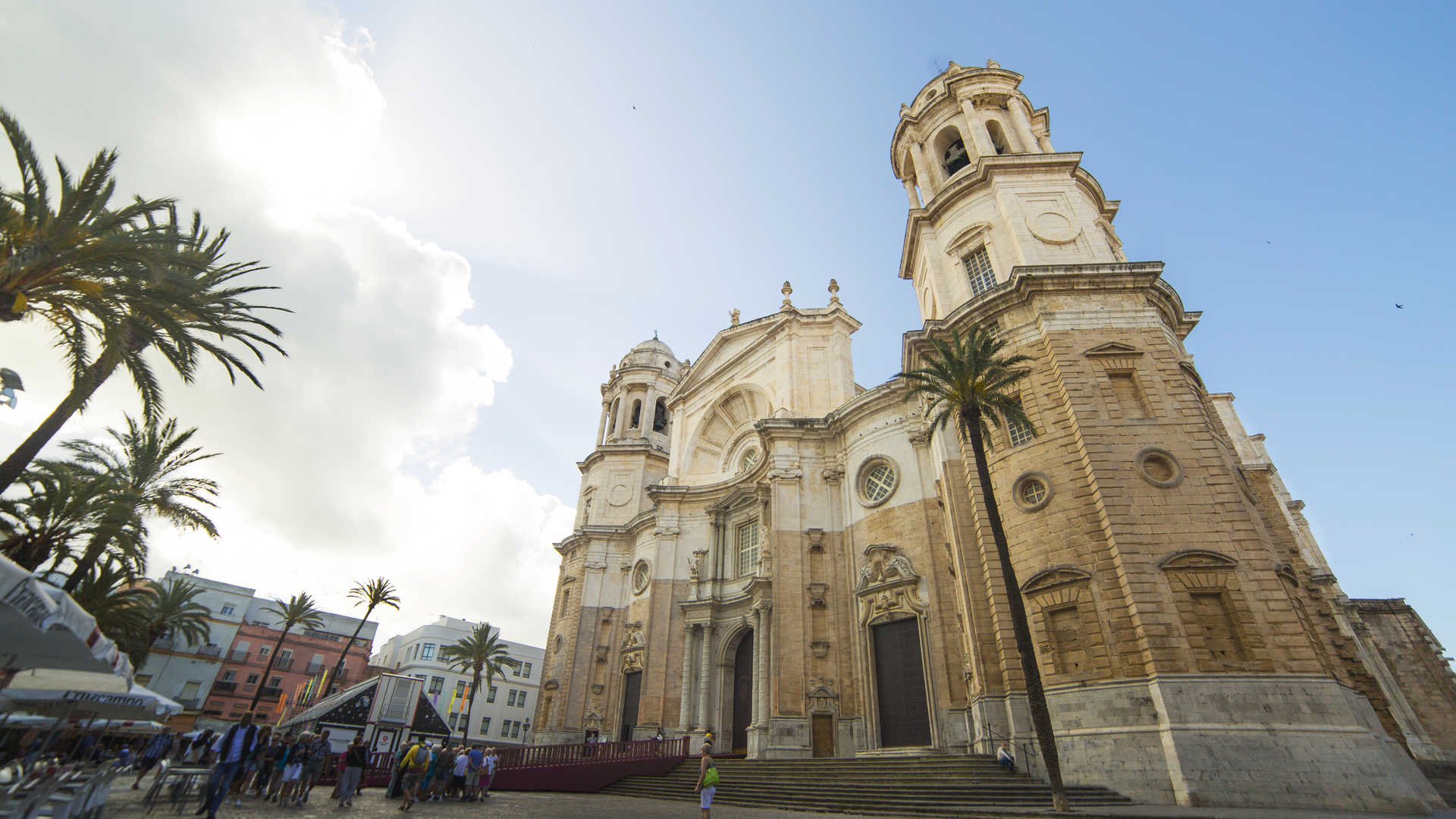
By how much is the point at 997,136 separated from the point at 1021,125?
132 cm

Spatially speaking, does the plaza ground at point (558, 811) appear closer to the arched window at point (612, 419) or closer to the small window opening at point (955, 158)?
the small window opening at point (955, 158)

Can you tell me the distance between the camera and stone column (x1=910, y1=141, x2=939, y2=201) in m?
26.6

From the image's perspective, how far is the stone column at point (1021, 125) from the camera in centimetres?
2475

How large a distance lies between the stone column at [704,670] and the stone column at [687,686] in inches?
13.3

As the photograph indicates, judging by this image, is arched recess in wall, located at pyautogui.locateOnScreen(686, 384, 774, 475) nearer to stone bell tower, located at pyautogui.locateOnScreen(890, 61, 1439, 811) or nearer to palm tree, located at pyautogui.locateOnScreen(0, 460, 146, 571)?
stone bell tower, located at pyautogui.locateOnScreen(890, 61, 1439, 811)

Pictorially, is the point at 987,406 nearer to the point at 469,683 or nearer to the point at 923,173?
the point at 923,173

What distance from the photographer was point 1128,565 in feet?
47.7

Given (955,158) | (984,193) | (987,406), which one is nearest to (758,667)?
(987,406)

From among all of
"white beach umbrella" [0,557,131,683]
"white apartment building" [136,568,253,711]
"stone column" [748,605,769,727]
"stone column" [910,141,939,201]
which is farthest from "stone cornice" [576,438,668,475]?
"white beach umbrella" [0,557,131,683]

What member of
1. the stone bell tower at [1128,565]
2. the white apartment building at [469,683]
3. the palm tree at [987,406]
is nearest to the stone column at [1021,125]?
the stone bell tower at [1128,565]

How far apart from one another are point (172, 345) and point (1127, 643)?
2150cm

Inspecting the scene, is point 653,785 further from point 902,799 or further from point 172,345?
point 172,345

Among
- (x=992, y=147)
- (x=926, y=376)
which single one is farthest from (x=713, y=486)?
(x=992, y=147)

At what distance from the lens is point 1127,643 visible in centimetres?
1420
